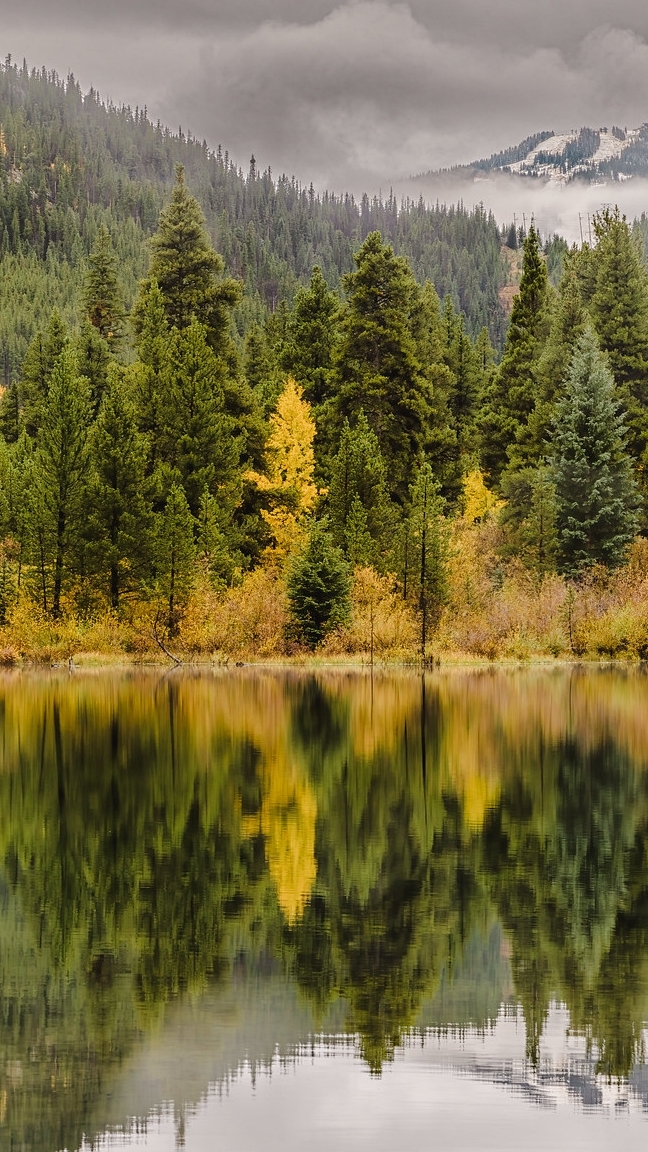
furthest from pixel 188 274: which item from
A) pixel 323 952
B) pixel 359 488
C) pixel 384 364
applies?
pixel 323 952

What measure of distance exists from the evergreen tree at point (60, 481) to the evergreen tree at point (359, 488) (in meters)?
11.4

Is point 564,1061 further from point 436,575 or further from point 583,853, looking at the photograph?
point 436,575

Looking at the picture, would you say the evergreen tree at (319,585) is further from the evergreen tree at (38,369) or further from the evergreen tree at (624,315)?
the evergreen tree at (38,369)

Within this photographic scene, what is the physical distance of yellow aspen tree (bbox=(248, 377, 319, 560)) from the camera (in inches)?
2566

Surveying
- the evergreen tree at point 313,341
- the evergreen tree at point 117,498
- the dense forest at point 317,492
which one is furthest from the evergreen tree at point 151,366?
the evergreen tree at point 313,341

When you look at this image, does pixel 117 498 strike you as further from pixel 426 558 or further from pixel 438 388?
pixel 438 388

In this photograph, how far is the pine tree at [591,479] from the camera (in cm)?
6119

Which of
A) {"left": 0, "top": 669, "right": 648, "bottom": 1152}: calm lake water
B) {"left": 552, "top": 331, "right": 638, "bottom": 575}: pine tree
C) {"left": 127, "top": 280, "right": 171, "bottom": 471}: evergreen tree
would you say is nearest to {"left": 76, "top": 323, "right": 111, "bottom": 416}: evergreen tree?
{"left": 127, "top": 280, "right": 171, "bottom": 471}: evergreen tree

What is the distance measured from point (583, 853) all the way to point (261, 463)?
52.8 m

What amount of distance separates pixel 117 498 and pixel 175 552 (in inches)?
133

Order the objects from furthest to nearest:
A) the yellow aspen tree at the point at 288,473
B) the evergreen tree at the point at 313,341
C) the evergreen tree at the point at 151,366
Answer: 1. the evergreen tree at the point at 313,341
2. the yellow aspen tree at the point at 288,473
3. the evergreen tree at the point at 151,366

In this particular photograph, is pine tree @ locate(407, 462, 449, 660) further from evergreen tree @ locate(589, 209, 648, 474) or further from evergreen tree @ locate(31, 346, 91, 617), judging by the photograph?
evergreen tree @ locate(589, 209, 648, 474)

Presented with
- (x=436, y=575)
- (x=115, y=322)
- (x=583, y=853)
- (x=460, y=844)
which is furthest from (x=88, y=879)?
(x=115, y=322)

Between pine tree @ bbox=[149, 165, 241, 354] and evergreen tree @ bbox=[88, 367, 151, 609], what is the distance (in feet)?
42.5
